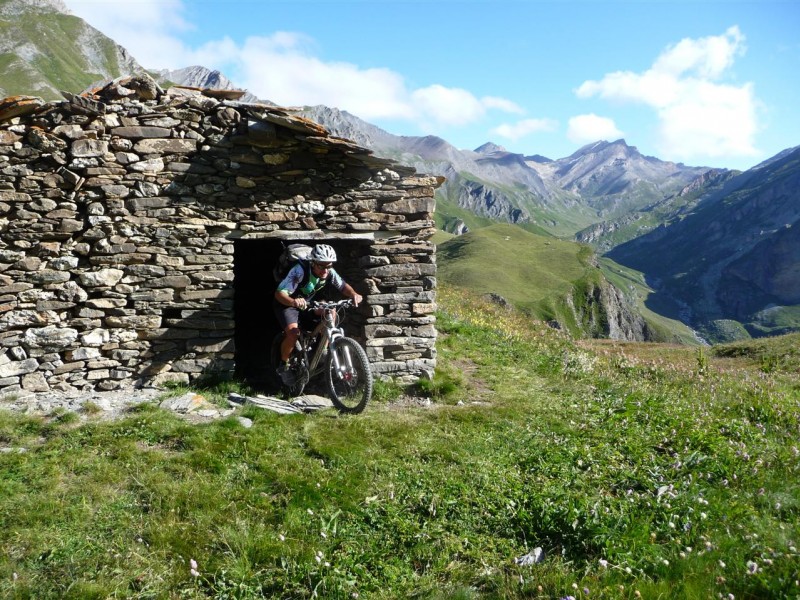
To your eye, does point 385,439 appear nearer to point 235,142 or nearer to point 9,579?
point 9,579

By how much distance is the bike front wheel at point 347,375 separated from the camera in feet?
24.3

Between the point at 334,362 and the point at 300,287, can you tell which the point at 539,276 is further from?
the point at 334,362

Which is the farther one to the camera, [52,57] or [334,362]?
[52,57]

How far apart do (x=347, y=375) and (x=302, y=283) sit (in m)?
1.55

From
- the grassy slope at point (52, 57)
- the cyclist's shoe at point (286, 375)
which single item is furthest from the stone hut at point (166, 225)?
the grassy slope at point (52, 57)

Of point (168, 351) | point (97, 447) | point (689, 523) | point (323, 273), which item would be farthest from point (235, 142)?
point (689, 523)

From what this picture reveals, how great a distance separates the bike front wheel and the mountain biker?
0.67 metres

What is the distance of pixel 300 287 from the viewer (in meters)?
8.01

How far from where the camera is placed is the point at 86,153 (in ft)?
24.7

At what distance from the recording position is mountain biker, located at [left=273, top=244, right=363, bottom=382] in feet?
24.8

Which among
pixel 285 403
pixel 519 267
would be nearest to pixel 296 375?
pixel 285 403

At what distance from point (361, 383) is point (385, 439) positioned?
1.20m

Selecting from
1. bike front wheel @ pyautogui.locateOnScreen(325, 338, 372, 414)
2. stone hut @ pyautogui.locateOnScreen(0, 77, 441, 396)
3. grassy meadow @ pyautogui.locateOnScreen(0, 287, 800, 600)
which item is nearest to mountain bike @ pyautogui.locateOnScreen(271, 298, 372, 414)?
bike front wheel @ pyautogui.locateOnScreen(325, 338, 372, 414)

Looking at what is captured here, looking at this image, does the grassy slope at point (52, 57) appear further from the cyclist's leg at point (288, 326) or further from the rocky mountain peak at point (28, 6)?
the cyclist's leg at point (288, 326)
